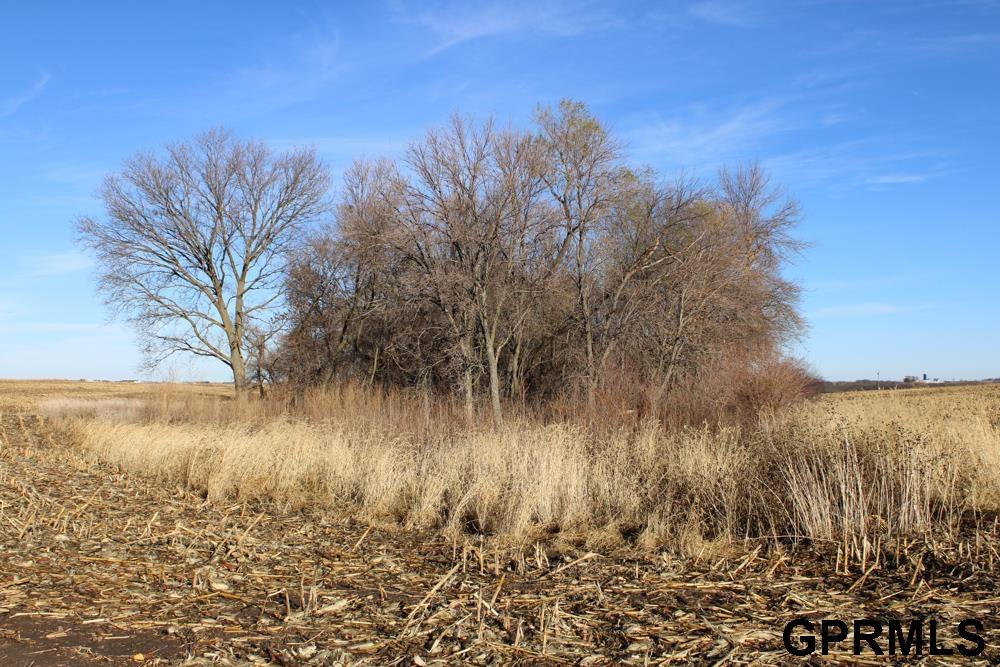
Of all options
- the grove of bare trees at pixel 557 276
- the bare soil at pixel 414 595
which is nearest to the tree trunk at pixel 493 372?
the grove of bare trees at pixel 557 276

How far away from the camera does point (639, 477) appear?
8594mm

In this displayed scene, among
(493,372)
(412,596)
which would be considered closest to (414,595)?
(412,596)

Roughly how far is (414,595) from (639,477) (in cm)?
432

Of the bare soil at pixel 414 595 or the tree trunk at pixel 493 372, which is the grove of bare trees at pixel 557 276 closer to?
the tree trunk at pixel 493 372

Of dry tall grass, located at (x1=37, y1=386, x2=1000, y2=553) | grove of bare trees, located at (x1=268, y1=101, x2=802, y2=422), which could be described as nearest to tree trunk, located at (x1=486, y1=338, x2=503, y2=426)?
grove of bare trees, located at (x1=268, y1=101, x2=802, y2=422)

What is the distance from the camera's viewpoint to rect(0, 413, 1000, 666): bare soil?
152 inches

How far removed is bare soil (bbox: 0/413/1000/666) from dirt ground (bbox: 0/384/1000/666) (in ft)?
0.05

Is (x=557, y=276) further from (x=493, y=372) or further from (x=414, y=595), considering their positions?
(x=414, y=595)

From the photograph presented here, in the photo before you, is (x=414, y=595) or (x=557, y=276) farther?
(x=557, y=276)

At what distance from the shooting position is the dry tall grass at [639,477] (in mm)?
6375

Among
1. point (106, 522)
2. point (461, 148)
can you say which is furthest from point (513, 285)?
point (106, 522)

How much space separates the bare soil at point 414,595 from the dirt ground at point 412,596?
0.02 meters

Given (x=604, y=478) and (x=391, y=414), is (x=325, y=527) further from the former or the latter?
(x=391, y=414)

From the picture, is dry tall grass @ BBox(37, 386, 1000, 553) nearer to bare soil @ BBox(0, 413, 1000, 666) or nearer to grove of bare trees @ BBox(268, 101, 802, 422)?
bare soil @ BBox(0, 413, 1000, 666)
